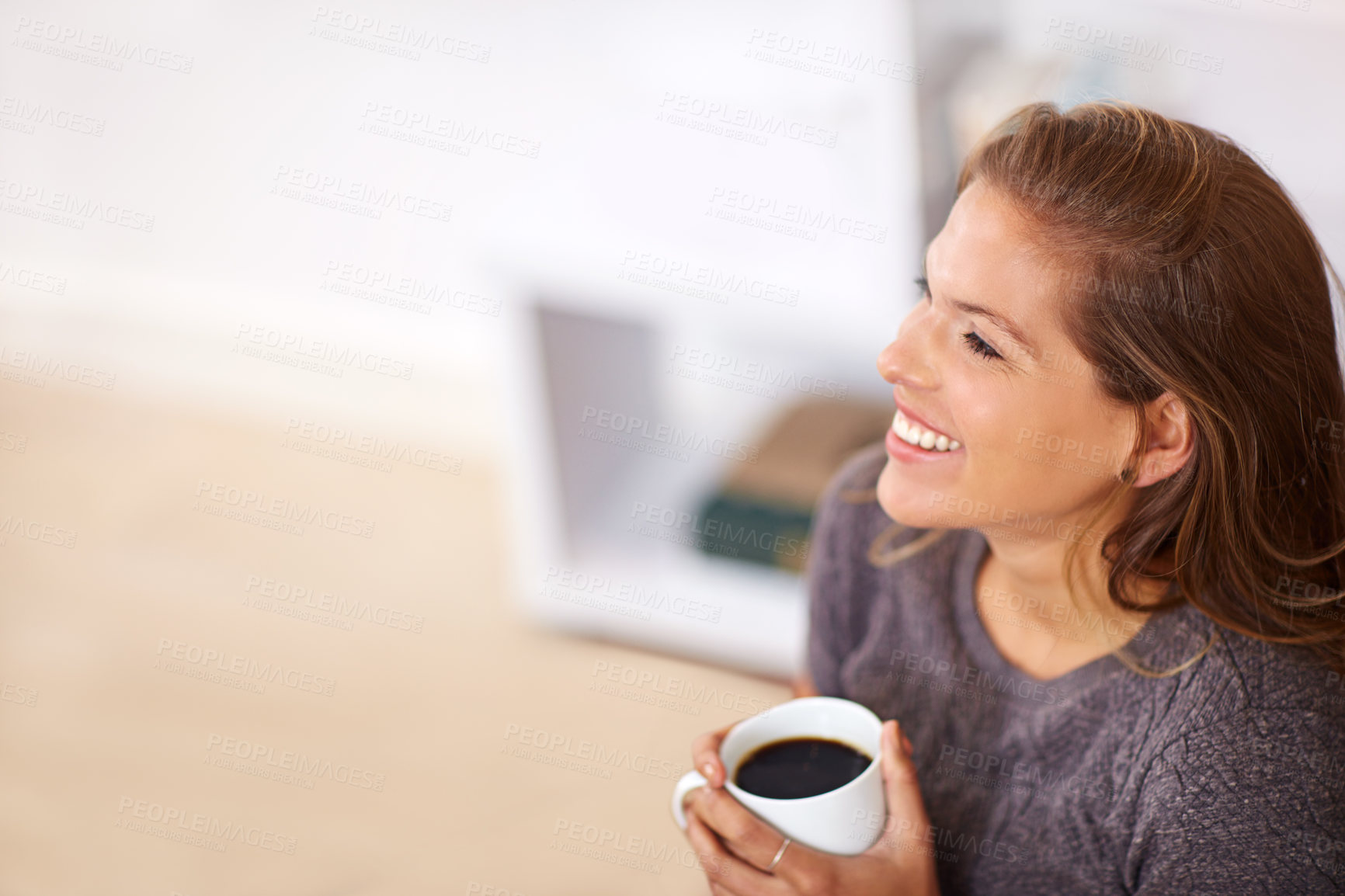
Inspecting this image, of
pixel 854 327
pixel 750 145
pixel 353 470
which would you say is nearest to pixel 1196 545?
pixel 854 327

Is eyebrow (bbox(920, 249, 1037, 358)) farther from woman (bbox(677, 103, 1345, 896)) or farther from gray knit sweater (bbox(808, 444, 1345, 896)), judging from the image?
gray knit sweater (bbox(808, 444, 1345, 896))

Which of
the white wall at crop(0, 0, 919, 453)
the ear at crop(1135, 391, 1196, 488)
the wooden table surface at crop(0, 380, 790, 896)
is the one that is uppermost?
the ear at crop(1135, 391, 1196, 488)

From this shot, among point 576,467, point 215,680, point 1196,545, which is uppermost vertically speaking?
point 1196,545

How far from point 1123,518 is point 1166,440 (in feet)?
0.30

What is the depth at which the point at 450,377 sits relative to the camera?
8.04 ft

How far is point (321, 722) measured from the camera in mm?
1697

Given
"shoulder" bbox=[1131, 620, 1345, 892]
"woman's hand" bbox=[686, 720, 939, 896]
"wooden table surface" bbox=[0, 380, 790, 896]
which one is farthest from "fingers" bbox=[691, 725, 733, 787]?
"wooden table surface" bbox=[0, 380, 790, 896]

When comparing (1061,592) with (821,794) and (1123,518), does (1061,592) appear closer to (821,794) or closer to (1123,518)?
(1123,518)

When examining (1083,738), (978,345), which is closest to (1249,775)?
(1083,738)

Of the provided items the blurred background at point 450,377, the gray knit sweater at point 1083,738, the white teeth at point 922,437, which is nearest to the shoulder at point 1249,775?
the gray knit sweater at point 1083,738

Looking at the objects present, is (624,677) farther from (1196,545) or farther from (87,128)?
(87,128)

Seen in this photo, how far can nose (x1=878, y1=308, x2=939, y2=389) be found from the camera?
861 millimetres

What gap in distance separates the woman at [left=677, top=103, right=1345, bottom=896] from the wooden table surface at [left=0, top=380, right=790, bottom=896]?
67 cm

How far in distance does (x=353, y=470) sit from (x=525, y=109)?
0.86 m
